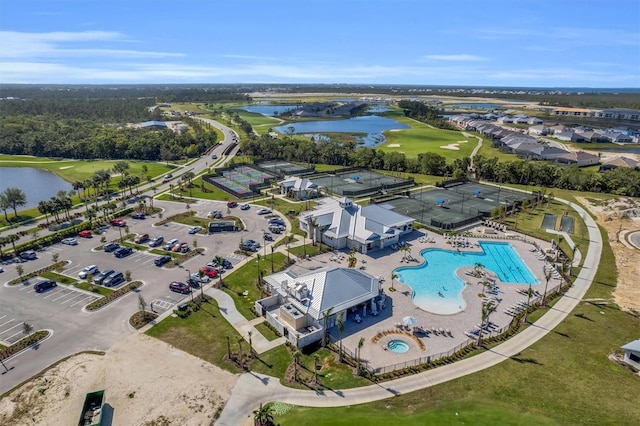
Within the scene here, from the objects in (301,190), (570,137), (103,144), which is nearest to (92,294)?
(301,190)

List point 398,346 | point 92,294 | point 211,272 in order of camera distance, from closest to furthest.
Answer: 1. point 398,346
2. point 92,294
3. point 211,272

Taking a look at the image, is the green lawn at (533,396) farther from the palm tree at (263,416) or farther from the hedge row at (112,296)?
the hedge row at (112,296)

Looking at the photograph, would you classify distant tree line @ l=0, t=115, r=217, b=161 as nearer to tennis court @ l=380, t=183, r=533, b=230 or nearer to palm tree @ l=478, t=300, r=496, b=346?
tennis court @ l=380, t=183, r=533, b=230

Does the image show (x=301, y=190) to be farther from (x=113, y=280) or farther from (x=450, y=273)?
(x=113, y=280)

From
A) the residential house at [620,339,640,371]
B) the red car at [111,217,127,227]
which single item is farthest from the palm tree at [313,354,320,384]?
the red car at [111,217,127,227]

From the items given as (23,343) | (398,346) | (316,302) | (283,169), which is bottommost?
(23,343)

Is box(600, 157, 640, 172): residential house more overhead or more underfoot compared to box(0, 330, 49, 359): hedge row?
more overhead

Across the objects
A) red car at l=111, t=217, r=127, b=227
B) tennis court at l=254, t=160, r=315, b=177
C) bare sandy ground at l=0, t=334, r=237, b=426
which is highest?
tennis court at l=254, t=160, r=315, b=177

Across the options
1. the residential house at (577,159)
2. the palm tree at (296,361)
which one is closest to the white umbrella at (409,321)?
the palm tree at (296,361)
